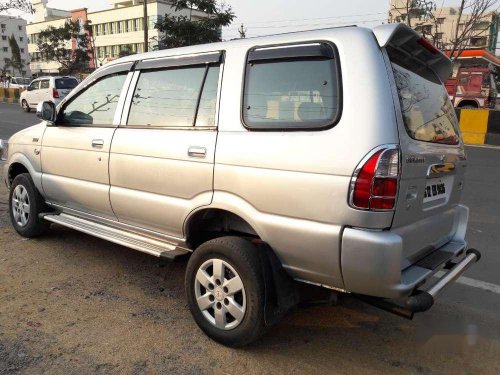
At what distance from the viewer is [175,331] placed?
3182 mm

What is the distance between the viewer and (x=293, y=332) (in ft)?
10.5

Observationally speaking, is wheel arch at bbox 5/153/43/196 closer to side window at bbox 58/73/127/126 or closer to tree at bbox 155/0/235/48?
side window at bbox 58/73/127/126

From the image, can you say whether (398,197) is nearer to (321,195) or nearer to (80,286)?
(321,195)

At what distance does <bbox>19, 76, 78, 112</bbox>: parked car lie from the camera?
21562mm

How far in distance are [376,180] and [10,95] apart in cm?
3553

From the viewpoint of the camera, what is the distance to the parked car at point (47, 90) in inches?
849

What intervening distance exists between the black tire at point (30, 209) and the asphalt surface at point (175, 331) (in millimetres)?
465

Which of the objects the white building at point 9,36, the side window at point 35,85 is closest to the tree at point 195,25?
the side window at point 35,85

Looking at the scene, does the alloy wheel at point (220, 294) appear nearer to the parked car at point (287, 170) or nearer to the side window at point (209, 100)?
the parked car at point (287, 170)

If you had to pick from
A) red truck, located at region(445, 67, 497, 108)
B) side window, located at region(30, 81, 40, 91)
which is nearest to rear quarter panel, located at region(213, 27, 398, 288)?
red truck, located at region(445, 67, 497, 108)

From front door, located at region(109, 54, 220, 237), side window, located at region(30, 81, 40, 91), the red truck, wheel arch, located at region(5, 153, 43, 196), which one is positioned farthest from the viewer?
side window, located at region(30, 81, 40, 91)

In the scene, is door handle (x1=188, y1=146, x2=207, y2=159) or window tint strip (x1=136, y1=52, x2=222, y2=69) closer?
door handle (x1=188, y1=146, x2=207, y2=159)

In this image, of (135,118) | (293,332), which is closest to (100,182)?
(135,118)

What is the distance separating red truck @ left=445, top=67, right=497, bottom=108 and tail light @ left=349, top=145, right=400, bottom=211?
20.0m
